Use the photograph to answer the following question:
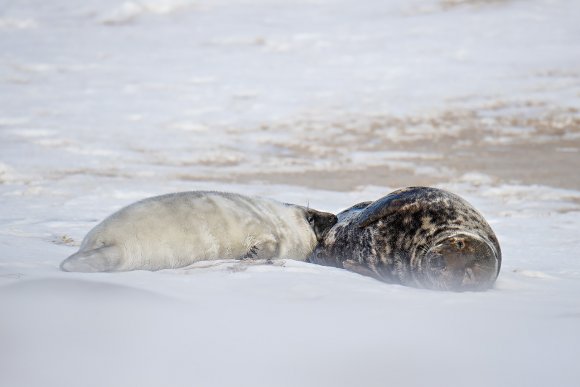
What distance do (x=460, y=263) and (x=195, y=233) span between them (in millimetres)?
1225

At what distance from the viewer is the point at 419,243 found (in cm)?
404

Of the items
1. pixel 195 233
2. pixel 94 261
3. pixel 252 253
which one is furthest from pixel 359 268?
pixel 94 261

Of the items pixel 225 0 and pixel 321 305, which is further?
pixel 225 0

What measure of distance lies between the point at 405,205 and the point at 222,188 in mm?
3811

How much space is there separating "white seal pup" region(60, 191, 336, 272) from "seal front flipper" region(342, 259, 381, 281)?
1.12 ft

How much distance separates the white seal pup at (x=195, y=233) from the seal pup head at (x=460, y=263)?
2.82 feet

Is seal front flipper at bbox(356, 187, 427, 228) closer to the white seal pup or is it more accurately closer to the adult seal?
the adult seal

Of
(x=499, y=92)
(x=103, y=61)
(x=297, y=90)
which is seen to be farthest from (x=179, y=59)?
(x=499, y=92)

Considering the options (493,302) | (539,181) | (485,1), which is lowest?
(539,181)

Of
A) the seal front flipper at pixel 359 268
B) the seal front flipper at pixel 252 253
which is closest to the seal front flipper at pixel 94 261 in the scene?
the seal front flipper at pixel 252 253

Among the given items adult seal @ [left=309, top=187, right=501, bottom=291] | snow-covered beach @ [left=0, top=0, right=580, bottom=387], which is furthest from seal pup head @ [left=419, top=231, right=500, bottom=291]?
snow-covered beach @ [left=0, top=0, right=580, bottom=387]

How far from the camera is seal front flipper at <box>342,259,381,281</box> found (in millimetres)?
4172

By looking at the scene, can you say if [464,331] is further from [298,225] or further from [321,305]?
[298,225]

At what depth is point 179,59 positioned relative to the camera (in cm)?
1500
